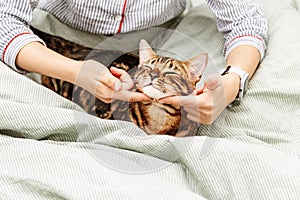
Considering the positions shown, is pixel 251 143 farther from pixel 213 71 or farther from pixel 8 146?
pixel 8 146

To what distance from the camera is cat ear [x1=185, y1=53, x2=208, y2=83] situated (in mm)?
844

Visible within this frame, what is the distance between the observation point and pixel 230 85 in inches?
37.2

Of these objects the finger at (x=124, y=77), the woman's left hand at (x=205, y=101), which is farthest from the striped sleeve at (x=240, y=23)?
the finger at (x=124, y=77)

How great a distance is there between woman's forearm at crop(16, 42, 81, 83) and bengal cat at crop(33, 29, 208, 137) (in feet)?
0.13

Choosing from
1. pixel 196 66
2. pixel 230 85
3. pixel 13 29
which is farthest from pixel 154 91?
pixel 13 29

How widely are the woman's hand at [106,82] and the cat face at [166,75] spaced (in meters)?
0.02

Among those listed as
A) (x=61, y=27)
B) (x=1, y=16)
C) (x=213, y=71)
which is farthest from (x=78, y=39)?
(x=213, y=71)

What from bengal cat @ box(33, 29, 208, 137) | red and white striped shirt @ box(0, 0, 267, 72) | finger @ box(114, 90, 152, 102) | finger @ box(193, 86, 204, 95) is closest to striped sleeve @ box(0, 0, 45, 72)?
red and white striped shirt @ box(0, 0, 267, 72)

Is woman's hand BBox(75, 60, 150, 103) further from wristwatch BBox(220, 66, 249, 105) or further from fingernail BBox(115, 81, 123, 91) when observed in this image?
wristwatch BBox(220, 66, 249, 105)

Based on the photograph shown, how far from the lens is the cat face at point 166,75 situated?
791mm

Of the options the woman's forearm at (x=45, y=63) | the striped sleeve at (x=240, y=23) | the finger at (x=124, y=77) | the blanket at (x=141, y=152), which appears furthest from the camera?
the striped sleeve at (x=240, y=23)

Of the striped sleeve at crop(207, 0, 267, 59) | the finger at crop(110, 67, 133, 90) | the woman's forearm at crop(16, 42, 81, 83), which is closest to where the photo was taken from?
the finger at crop(110, 67, 133, 90)

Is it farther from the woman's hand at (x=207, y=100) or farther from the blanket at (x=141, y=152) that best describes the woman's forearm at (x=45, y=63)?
the woman's hand at (x=207, y=100)

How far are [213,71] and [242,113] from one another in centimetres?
13
